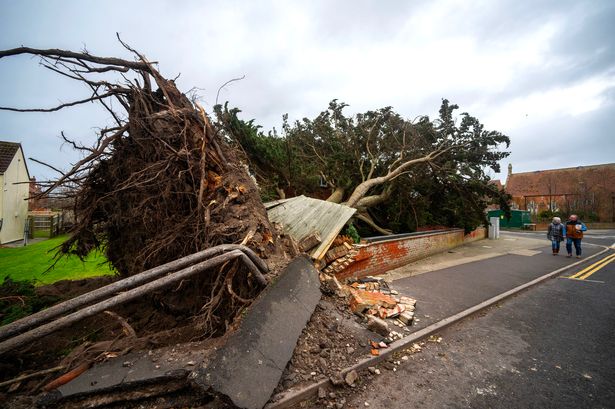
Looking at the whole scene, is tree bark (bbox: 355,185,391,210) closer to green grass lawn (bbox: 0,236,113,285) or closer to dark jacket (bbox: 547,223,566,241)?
dark jacket (bbox: 547,223,566,241)

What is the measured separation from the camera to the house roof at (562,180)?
31625 mm

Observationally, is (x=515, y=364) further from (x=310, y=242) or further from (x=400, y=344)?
(x=310, y=242)

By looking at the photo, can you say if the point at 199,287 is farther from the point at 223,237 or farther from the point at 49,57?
the point at 49,57

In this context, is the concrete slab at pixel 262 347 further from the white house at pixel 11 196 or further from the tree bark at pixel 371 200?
the white house at pixel 11 196

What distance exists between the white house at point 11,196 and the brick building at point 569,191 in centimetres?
4880

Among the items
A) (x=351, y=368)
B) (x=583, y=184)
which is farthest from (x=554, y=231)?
(x=583, y=184)

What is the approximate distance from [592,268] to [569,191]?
108 feet

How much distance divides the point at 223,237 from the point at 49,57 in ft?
11.2

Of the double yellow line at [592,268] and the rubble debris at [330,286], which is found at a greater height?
the rubble debris at [330,286]

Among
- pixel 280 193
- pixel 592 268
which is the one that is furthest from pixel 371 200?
pixel 592 268

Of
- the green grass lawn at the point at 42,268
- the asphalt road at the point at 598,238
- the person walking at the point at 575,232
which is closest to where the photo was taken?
the green grass lawn at the point at 42,268

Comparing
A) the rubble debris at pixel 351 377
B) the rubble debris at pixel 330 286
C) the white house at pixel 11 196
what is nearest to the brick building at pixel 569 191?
the rubble debris at pixel 330 286

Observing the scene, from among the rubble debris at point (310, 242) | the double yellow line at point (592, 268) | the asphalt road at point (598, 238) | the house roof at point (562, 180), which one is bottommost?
the asphalt road at point (598, 238)

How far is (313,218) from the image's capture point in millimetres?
7285
